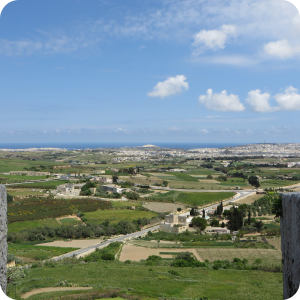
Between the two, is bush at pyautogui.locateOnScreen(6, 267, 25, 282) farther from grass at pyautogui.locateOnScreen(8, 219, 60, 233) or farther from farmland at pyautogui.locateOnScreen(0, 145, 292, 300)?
grass at pyautogui.locateOnScreen(8, 219, 60, 233)

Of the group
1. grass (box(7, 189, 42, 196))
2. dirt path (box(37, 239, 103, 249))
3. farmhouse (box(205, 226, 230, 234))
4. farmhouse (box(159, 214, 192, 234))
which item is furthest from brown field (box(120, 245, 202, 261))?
grass (box(7, 189, 42, 196))

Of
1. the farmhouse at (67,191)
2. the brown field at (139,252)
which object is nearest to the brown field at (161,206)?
the farmhouse at (67,191)

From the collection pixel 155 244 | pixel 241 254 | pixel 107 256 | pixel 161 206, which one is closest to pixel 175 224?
pixel 155 244

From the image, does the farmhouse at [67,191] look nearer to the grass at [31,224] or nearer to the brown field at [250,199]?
the grass at [31,224]

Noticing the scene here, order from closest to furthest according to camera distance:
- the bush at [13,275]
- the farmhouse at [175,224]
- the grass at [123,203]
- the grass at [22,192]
Result: the bush at [13,275] → the farmhouse at [175,224] → the grass at [123,203] → the grass at [22,192]

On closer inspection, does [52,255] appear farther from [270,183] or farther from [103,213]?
Answer: [270,183]

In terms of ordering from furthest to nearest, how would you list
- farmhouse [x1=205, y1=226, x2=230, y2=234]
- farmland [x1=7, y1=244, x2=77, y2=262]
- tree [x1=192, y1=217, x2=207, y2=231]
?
tree [x1=192, y1=217, x2=207, y2=231] < farmhouse [x1=205, y1=226, x2=230, y2=234] < farmland [x1=7, y1=244, x2=77, y2=262]

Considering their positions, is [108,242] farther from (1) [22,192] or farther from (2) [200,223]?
(1) [22,192]

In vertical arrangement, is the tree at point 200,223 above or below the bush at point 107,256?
below
